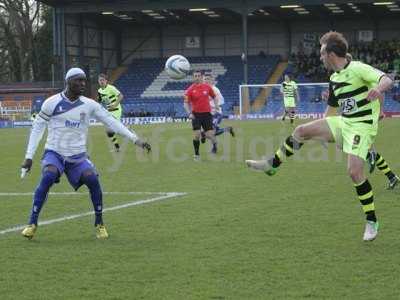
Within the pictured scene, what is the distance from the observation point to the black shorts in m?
19.2

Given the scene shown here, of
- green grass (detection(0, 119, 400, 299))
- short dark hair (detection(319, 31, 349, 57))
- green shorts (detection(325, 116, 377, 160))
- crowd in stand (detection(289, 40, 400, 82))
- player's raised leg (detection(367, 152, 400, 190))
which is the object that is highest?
crowd in stand (detection(289, 40, 400, 82))

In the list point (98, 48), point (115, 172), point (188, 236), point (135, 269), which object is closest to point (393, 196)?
point (188, 236)

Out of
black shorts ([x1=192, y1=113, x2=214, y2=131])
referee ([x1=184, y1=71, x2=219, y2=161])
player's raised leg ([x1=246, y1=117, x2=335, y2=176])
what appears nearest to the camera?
player's raised leg ([x1=246, y1=117, x2=335, y2=176])

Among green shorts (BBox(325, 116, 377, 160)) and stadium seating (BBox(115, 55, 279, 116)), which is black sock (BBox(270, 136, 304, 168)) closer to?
green shorts (BBox(325, 116, 377, 160))

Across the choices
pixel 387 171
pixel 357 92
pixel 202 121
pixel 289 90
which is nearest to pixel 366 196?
pixel 357 92

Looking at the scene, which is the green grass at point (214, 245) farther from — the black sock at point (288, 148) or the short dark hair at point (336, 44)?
the short dark hair at point (336, 44)

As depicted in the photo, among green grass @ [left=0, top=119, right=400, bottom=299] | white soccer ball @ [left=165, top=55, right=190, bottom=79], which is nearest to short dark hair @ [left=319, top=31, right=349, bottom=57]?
green grass @ [left=0, top=119, right=400, bottom=299]

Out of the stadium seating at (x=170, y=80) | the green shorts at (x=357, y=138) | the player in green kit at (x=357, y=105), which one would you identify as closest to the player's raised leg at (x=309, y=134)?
the player in green kit at (x=357, y=105)

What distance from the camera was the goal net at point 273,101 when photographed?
42.8 metres

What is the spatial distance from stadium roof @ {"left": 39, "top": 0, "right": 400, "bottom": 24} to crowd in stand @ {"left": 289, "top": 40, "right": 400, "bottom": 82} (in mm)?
2654

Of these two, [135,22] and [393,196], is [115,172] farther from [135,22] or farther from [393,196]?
[135,22]

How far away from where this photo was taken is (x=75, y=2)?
2032 inches

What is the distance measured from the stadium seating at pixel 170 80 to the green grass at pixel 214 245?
125 ft

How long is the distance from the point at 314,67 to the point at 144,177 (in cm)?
3941
